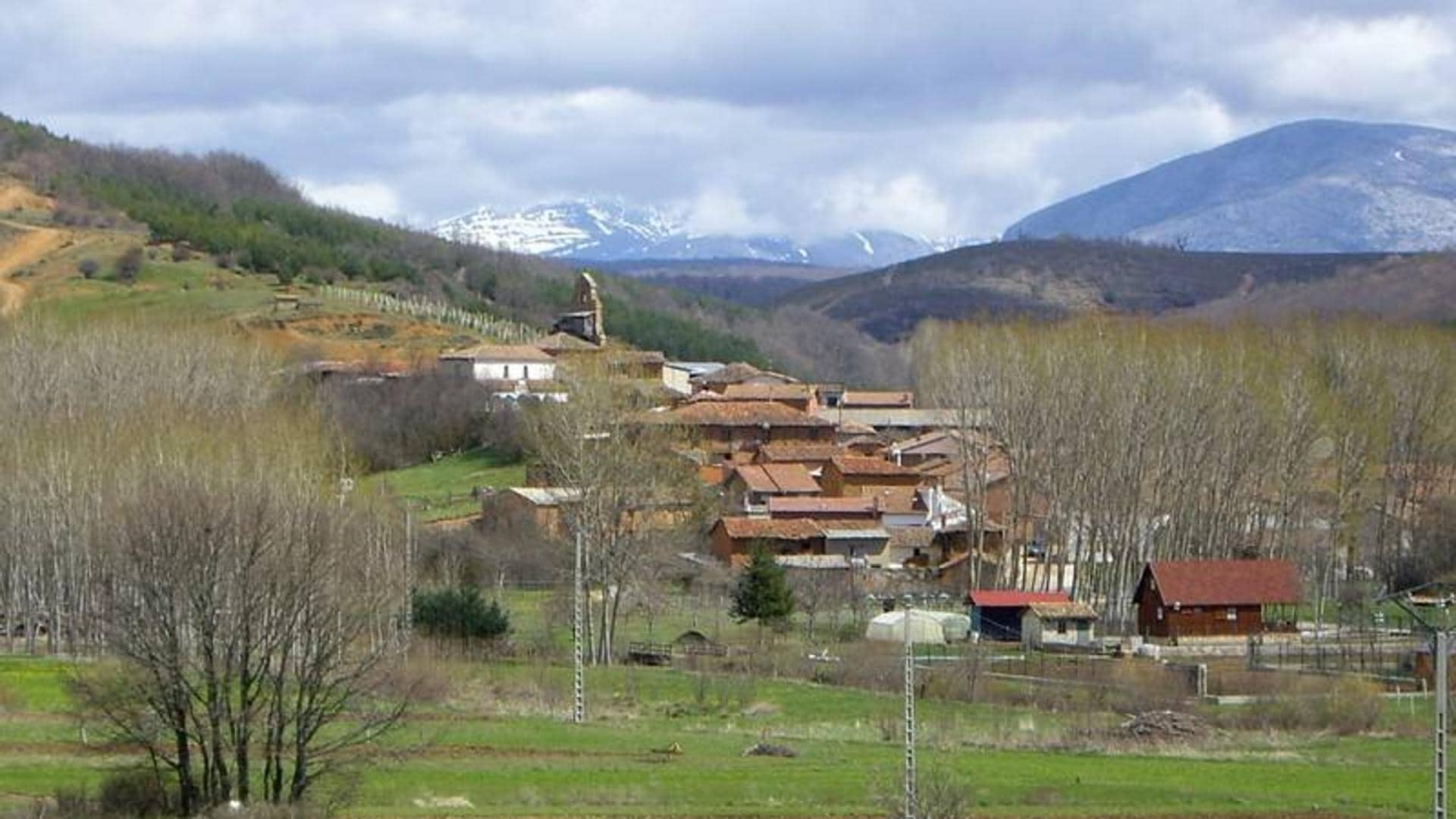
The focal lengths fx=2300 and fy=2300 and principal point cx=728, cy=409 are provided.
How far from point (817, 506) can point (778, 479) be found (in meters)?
4.90

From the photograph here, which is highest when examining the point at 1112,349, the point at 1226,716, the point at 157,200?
the point at 157,200

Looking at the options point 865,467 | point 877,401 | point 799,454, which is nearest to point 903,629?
point 865,467

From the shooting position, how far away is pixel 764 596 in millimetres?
70812

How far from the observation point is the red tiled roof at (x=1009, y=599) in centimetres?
7281

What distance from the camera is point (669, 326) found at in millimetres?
175000

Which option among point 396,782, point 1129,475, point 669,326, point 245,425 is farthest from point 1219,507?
point 669,326

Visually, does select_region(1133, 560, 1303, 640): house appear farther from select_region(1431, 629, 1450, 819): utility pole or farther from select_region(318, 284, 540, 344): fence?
select_region(318, 284, 540, 344): fence

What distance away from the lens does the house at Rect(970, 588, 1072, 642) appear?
72688 millimetres

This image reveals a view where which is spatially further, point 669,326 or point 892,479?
point 669,326

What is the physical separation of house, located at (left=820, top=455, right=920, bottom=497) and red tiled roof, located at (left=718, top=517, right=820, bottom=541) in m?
9.35

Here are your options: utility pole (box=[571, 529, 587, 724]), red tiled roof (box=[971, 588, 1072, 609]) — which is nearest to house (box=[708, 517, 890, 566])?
red tiled roof (box=[971, 588, 1072, 609])

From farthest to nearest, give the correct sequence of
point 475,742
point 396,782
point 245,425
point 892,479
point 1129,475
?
1. point 892,479
2. point 1129,475
3. point 245,425
4. point 475,742
5. point 396,782

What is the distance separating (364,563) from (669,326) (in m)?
117

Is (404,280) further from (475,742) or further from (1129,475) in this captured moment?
(475,742)
